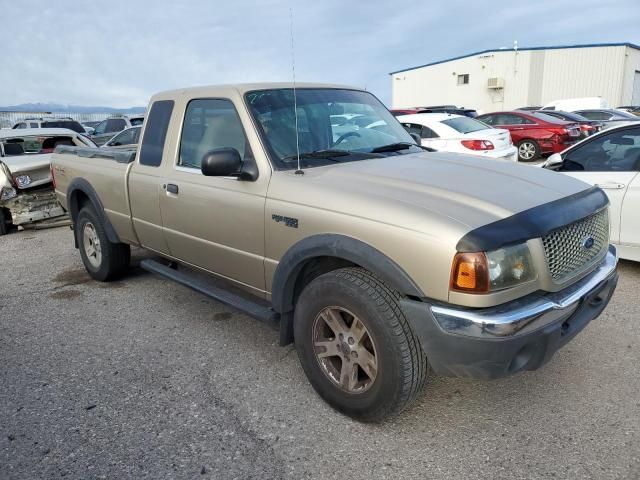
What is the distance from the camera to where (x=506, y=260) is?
235cm

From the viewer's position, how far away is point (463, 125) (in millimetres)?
10055

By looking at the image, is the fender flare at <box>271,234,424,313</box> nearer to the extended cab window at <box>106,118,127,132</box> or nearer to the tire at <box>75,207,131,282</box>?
the tire at <box>75,207,131,282</box>

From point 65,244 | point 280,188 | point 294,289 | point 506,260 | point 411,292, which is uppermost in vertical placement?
point 280,188

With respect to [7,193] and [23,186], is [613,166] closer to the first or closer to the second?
[23,186]

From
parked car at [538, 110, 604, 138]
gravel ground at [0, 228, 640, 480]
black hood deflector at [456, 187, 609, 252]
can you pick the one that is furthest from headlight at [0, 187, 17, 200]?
parked car at [538, 110, 604, 138]

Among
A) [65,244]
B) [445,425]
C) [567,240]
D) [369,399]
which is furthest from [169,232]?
[65,244]

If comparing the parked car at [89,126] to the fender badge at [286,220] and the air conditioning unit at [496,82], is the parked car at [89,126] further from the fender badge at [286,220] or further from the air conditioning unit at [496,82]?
the air conditioning unit at [496,82]

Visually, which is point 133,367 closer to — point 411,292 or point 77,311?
point 77,311

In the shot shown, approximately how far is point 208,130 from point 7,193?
18.1 feet

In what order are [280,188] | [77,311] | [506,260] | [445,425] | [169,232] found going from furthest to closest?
[77,311] < [169,232] < [280,188] < [445,425] < [506,260]

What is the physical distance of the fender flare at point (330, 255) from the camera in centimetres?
248

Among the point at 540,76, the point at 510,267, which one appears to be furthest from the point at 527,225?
the point at 540,76

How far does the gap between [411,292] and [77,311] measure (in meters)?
3.52

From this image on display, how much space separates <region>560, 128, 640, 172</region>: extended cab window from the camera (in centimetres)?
495
